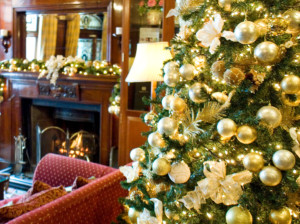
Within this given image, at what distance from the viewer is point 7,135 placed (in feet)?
15.1

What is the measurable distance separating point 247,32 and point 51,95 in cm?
344

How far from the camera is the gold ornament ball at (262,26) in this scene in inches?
44.0

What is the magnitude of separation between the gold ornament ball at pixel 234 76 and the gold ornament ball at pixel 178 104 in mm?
216

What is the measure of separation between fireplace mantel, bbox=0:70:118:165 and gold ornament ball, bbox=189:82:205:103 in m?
2.45

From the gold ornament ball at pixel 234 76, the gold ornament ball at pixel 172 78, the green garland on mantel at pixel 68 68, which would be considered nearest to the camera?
the gold ornament ball at pixel 234 76

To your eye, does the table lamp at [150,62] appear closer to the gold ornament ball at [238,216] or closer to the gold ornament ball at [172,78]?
the gold ornament ball at [172,78]

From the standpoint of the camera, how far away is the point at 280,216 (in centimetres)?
110

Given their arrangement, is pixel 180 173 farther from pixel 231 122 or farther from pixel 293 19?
pixel 293 19

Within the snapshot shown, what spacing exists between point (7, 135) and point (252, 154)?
4224mm

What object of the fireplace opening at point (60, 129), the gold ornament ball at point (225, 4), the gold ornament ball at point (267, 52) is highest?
the gold ornament ball at point (225, 4)

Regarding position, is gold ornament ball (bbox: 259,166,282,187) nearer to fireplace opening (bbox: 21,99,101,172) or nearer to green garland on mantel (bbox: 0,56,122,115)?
green garland on mantel (bbox: 0,56,122,115)

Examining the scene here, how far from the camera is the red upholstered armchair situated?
1537 millimetres

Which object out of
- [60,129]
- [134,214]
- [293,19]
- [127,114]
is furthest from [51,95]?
[293,19]

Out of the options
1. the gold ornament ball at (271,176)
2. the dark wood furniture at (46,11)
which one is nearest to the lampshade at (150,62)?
the gold ornament ball at (271,176)
